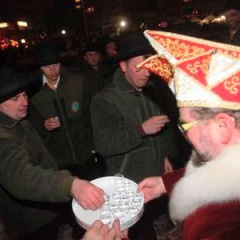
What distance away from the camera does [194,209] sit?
1.90 metres

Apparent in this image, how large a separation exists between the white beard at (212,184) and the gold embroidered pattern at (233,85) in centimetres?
31

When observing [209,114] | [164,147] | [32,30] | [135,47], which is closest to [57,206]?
[164,147]

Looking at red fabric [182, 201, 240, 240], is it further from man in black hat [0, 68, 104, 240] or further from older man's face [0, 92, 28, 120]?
older man's face [0, 92, 28, 120]

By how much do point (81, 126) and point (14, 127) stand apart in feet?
6.00

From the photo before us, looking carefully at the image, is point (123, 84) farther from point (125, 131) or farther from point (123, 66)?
point (125, 131)

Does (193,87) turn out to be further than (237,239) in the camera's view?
Yes

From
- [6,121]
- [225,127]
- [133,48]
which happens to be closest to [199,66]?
[225,127]

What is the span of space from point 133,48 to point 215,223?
227cm

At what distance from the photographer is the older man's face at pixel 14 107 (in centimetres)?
315

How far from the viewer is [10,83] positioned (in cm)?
319

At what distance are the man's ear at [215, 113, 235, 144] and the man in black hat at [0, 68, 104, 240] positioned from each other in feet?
3.28

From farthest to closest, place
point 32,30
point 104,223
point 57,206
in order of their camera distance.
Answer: point 32,30
point 57,206
point 104,223

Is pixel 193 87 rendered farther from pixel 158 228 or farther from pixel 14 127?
pixel 158 228

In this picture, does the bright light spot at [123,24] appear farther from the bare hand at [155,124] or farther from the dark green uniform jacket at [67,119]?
the bare hand at [155,124]
